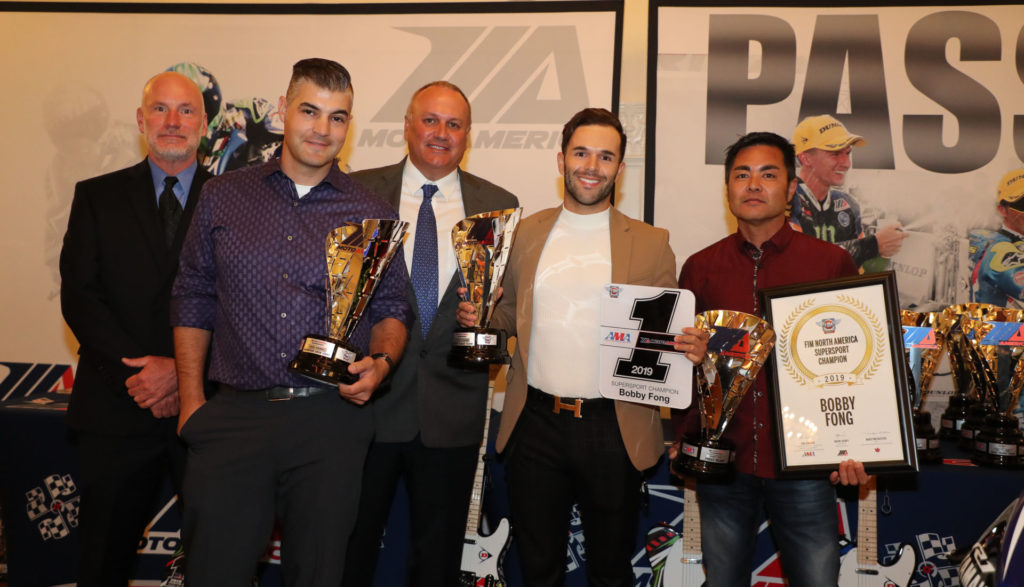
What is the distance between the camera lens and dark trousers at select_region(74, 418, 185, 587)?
8.82ft

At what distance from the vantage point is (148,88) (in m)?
3.02

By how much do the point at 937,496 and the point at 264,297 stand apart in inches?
107

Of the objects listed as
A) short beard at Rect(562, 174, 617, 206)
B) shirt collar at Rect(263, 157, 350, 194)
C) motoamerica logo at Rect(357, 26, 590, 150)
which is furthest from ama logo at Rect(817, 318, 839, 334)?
motoamerica logo at Rect(357, 26, 590, 150)

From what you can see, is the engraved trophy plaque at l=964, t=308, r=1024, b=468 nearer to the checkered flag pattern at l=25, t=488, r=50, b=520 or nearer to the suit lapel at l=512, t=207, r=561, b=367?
the suit lapel at l=512, t=207, r=561, b=367

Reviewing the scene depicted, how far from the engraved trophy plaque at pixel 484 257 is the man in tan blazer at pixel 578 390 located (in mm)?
76

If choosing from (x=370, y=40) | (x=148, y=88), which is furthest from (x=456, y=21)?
(x=148, y=88)

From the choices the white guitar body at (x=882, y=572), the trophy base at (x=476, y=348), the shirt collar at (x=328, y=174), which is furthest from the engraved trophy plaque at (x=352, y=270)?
the white guitar body at (x=882, y=572)

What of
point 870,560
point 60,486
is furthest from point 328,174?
point 870,560

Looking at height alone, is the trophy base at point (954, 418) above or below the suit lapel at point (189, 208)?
below

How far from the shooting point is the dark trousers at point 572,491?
2.55m

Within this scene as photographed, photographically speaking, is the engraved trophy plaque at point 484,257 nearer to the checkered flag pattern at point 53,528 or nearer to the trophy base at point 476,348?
the trophy base at point 476,348

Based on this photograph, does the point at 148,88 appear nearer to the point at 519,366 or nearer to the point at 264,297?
the point at 264,297

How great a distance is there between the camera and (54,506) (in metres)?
3.47

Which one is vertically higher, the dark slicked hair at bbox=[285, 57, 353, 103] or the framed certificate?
the dark slicked hair at bbox=[285, 57, 353, 103]
